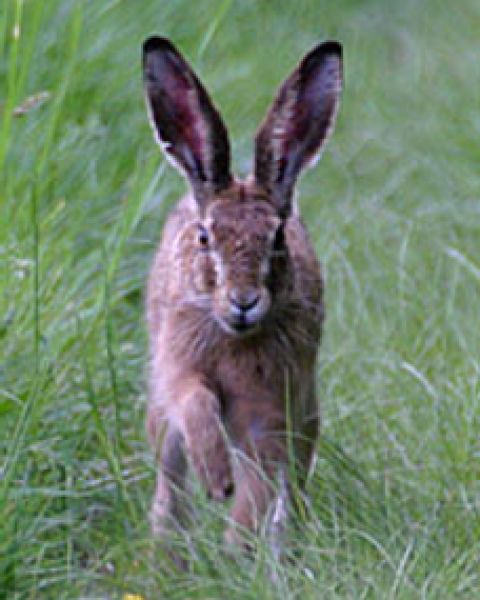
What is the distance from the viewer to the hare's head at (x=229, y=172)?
4945mm

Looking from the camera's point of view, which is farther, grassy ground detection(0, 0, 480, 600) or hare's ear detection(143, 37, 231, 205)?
hare's ear detection(143, 37, 231, 205)

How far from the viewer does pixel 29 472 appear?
204 inches

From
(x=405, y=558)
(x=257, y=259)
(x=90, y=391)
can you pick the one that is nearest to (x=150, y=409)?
(x=90, y=391)

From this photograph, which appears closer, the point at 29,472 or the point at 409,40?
the point at 29,472

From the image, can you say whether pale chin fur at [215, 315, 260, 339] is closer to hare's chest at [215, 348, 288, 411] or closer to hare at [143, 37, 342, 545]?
hare at [143, 37, 342, 545]

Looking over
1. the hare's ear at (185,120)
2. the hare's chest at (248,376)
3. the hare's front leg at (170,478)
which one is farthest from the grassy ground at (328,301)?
the hare's ear at (185,120)

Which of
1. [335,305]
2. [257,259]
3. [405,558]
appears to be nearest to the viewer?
[405,558]

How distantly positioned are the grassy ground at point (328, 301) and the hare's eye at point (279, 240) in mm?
581

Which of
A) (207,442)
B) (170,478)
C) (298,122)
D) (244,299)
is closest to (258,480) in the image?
(207,442)

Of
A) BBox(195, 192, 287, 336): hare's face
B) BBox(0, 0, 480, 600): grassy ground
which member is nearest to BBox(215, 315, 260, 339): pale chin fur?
BBox(195, 192, 287, 336): hare's face

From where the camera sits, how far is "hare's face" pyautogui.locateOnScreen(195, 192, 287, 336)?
490cm

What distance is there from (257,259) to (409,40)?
4.33m

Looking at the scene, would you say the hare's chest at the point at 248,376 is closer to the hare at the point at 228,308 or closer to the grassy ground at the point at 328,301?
the hare at the point at 228,308

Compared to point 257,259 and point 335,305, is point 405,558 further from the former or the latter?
point 335,305
